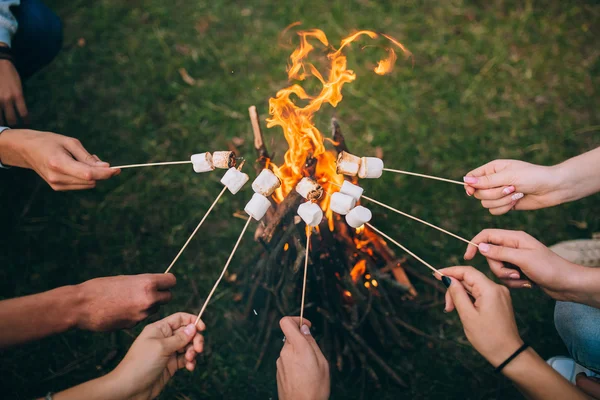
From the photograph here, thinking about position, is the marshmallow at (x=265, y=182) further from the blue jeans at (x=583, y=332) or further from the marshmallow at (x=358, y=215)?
the blue jeans at (x=583, y=332)

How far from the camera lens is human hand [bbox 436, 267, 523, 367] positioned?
1980 millimetres

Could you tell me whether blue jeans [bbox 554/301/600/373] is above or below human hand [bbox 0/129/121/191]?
above

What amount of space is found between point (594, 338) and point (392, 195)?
2.01 m

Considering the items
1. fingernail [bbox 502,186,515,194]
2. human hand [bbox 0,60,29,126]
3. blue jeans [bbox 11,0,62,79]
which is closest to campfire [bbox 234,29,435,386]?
fingernail [bbox 502,186,515,194]

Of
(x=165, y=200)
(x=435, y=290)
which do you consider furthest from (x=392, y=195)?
(x=165, y=200)

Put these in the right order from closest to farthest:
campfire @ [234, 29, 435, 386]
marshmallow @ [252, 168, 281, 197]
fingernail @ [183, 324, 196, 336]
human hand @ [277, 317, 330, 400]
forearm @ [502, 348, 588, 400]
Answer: forearm @ [502, 348, 588, 400] < human hand @ [277, 317, 330, 400] < fingernail @ [183, 324, 196, 336] < marshmallow @ [252, 168, 281, 197] < campfire @ [234, 29, 435, 386]

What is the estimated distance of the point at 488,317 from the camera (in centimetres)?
202

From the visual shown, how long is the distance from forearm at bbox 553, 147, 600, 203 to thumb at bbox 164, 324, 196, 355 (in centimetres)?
237

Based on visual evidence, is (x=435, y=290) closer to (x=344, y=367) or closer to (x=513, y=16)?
(x=344, y=367)

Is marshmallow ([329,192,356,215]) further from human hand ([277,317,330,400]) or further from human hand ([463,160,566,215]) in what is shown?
human hand ([463,160,566,215])

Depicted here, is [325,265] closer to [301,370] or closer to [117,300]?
[301,370]

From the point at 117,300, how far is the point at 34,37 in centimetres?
271

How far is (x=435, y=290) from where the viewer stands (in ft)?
11.7

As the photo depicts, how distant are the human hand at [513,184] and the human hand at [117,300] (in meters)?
2.00
